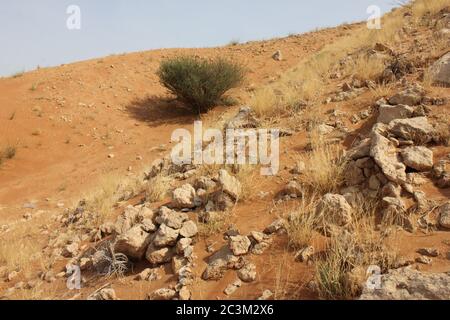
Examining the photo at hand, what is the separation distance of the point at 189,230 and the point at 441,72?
3379mm

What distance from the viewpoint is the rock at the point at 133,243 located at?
305 centimetres

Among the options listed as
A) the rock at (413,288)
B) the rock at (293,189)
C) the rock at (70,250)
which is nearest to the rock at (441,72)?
the rock at (293,189)

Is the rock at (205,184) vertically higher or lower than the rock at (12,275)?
higher

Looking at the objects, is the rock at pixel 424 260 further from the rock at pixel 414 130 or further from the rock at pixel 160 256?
the rock at pixel 160 256

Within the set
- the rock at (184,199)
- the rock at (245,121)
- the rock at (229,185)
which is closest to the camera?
the rock at (229,185)

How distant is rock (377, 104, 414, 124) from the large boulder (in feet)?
2.47

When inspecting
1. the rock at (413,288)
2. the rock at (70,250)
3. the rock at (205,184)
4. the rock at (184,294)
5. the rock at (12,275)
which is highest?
the rock at (205,184)

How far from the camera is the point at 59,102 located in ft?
35.1

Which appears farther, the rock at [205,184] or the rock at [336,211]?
the rock at [205,184]

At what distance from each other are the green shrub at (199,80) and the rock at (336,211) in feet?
25.4

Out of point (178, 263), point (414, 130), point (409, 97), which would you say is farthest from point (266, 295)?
point (409, 97)

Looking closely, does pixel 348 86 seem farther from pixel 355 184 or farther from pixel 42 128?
pixel 42 128

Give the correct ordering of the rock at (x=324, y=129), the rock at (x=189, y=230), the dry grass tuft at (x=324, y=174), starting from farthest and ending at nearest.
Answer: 1. the rock at (x=324, y=129)
2. the dry grass tuft at (x=324, y=174)
3. the rock at (x=189, y=230)

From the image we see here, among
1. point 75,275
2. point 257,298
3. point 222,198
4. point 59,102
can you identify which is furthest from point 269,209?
point 59,102
